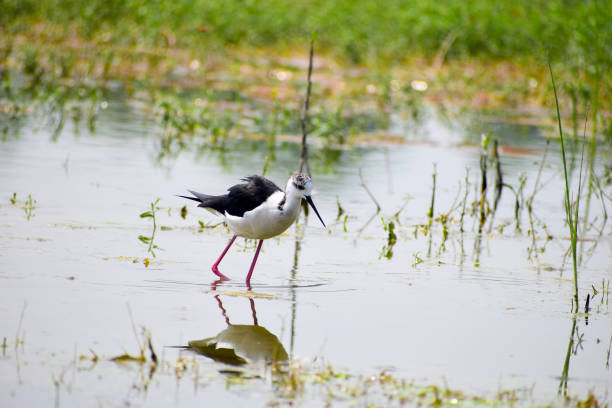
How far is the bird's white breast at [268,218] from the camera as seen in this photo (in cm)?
621

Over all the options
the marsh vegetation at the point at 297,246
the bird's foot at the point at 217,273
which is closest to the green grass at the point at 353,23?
the marsh vegetation at the point at 297,246

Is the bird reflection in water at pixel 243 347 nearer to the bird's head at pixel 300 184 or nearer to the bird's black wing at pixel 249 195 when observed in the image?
the bird's head at pixel 300 184

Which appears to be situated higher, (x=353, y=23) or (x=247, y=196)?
(x=353, y=23)

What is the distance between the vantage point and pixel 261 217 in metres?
6.29

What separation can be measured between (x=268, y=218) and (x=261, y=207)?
0.37ft

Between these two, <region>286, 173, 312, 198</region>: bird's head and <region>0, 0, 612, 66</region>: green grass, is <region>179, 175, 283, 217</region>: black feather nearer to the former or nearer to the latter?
<region>286, 173, 312, 198</region>: bird's head

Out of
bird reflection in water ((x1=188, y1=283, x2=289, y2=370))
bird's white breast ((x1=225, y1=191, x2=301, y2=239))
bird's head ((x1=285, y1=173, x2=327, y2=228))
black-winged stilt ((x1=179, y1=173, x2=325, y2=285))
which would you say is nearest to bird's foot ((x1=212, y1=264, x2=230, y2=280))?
black-winged stilt ((x1=179, y1=173, x2=325, y2=285))

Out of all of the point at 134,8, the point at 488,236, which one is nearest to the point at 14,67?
the point at 134,8

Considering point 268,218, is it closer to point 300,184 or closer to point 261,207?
point 261,207

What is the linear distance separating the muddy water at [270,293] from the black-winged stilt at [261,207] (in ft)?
0.91

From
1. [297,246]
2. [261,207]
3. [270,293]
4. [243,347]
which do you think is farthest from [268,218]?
[243,347]

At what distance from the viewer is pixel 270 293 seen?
5762 millimetres

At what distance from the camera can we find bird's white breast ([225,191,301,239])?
6.21 metres

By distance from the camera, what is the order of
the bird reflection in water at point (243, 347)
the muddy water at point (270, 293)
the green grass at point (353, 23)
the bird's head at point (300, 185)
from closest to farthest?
the muddy water at point (270, 293)
the bird reflection in water at point (243, 347)
the bird's head at point (300, 185)
the green grass at point (353, 23)
